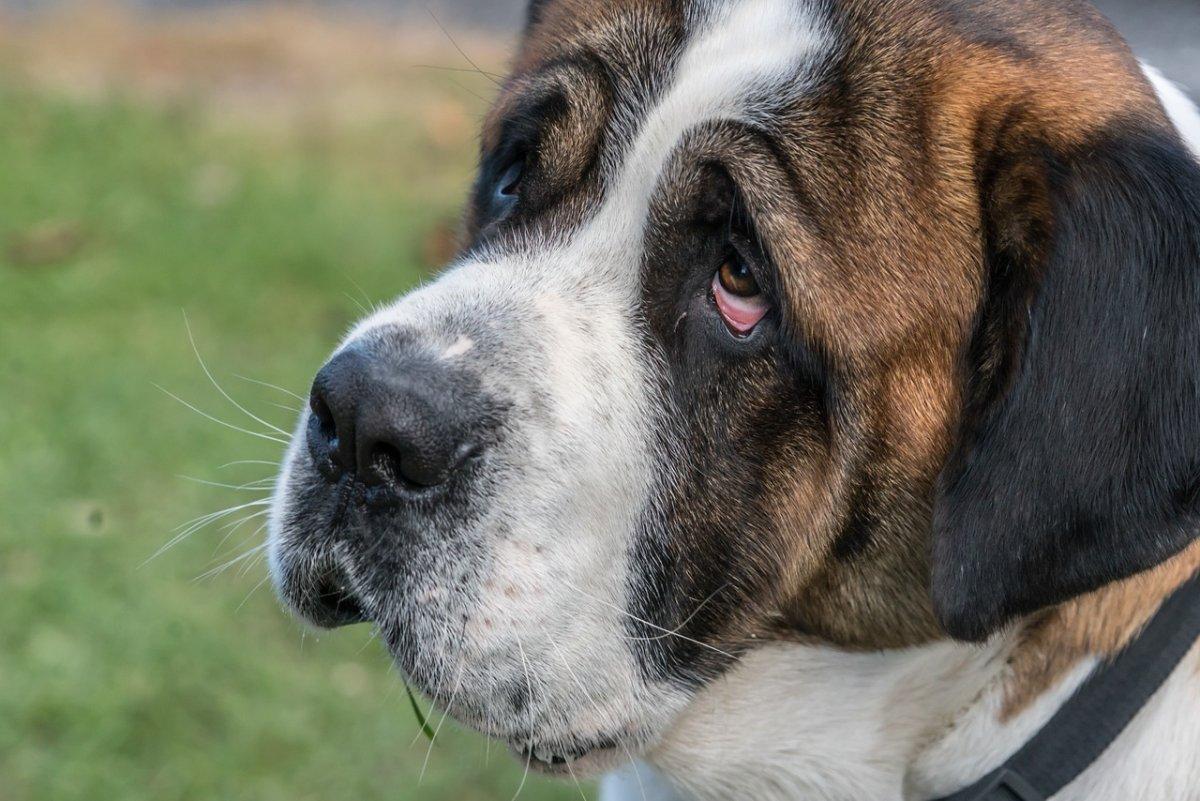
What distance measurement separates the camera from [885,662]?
8.84 ft

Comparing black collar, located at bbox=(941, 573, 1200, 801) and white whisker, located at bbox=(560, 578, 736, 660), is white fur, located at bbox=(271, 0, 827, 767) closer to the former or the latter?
white whisker, located at bbox=(560, 578, 736, 660)

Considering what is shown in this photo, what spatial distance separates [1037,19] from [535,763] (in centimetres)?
167

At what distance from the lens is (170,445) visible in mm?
5879

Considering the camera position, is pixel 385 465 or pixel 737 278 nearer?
pixel 385 465

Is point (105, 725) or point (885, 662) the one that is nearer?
point (885, 662)

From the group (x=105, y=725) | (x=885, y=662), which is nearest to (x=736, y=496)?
(x=885, y=662)

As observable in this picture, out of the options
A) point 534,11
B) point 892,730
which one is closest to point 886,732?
point 892,730

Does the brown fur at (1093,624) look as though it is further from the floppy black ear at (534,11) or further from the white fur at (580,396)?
the floppy black ear at (534,11)

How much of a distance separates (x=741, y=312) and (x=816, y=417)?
23cm

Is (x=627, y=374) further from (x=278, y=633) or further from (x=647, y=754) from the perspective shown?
(x=278, y=633)

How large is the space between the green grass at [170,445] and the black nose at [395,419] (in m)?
1.11

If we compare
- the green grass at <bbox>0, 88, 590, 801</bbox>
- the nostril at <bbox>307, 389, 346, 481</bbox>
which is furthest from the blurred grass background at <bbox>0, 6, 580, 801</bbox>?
the nostril at <bbox>307, 389, 346, 481</bbox>

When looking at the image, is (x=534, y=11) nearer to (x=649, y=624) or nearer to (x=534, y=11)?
(x=534, y=11)

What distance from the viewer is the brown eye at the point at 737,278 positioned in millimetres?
2568
